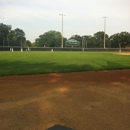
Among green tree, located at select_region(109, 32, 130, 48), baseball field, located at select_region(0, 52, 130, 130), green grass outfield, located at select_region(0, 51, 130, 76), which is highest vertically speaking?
green tree, located at select_region(109, 32, 130, 48)

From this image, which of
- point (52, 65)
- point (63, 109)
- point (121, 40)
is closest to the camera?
point (63, 109)

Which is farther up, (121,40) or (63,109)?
(121,40)

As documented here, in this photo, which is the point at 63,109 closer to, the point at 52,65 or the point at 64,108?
the point at 64,108

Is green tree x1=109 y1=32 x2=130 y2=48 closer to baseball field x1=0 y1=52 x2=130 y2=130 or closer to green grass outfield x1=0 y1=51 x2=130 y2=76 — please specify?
green grass outfield x1=0 y1=51 x2=130 y2=76

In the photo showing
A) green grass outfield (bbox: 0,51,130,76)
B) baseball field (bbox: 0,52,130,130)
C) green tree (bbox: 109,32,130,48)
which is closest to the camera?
baseball field (bbox: 0,52,130,130)

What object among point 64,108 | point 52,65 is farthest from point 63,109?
point 52,65

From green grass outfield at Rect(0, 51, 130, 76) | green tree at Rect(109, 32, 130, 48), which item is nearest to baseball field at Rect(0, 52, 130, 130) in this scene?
green grass outfield at Rect(0, 51, 130, 76)

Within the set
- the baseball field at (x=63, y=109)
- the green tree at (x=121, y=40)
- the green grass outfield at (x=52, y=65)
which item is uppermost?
the green tree at (x=121, y=40)

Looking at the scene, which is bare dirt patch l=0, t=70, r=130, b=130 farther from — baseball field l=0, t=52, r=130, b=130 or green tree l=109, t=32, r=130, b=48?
green tree l=109, t=32, r=130, b=48

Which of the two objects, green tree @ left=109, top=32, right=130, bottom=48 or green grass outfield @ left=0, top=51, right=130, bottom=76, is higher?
green tree @ left=109, top=32, right=130, bottom=48

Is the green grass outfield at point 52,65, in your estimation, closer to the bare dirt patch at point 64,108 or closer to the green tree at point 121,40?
the bare dirt patch at point 64,108

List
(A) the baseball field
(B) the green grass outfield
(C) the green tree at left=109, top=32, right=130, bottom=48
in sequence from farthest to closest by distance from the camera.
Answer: (C) the green tree at left=109, top=32, right=130, bottom=48 < (B) the green grass outfield < (A) the baseball field

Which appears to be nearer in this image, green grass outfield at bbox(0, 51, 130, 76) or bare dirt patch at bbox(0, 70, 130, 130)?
bare dirt patch at bbox(0, 70, 130, 130)

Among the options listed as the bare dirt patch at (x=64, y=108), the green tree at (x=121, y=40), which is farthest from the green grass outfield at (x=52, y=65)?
the green tree at (x=121, y=40)
